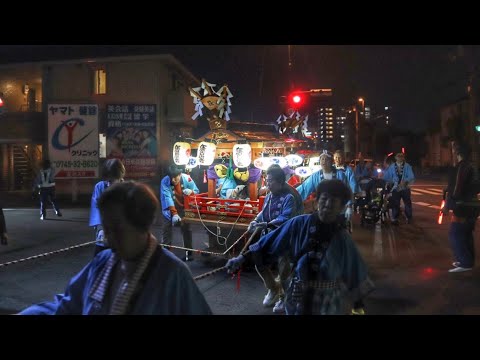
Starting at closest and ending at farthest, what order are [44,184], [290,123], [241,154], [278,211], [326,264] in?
[326,264] < [278,211] < [241,154] < [290,123] < [44,184]

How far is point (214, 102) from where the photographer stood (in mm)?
8766

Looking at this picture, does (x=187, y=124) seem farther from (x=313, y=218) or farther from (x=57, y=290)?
(x=313, y=218)

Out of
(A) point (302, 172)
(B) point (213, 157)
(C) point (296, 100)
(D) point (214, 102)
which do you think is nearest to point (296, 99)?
(C) point (296, 100)

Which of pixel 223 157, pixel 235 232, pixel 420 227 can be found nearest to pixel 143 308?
pixel 235 232

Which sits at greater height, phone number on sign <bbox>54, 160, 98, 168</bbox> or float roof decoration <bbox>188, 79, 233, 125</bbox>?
float roof decoration <bbox>188, 79, 233, 125</bbox>

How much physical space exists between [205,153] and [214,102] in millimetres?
1121

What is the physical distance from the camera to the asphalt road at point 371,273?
5.60m

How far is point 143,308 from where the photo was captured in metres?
2.00

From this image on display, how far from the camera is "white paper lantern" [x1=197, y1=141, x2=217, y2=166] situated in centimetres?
869

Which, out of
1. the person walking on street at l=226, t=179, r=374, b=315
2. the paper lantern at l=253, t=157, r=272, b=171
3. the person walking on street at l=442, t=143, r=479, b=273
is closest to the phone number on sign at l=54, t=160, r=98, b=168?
the paper lantern at l=253, t=157, r=272, b=171

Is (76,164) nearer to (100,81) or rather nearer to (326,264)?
(100,81)

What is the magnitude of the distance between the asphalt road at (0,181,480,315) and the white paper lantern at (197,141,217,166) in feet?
5.12

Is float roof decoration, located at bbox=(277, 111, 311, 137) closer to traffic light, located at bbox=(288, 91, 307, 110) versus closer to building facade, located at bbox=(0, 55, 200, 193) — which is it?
traffic light, located at bbox=(288, 91, 307, 110)

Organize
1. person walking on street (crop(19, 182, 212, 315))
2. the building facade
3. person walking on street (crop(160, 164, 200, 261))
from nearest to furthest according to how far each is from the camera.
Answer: person walking on street (crop(19, 182, 212, 315)), person walking on street (crop(160, 164, 200, 261)), the building facade
